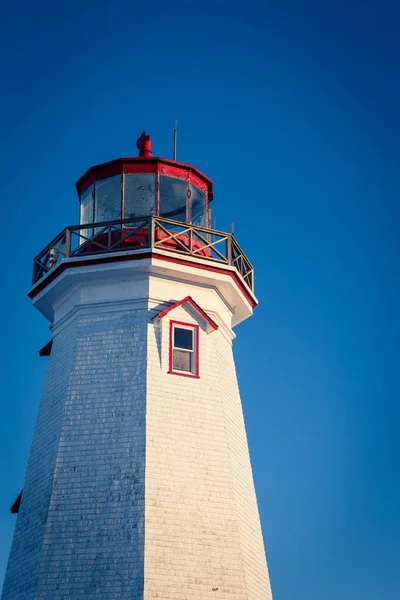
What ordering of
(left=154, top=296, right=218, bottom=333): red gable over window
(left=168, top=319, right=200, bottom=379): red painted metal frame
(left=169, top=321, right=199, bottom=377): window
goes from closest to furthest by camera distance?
1. (left=168, top=319, right=200, bottom=379): red painted metal frame
2. (left=169, top=321, right=199, bottom=377): window
3. (left=154, top=296, right=218, bottom=333): red gable over window

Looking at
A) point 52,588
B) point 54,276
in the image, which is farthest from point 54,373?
point 52,588

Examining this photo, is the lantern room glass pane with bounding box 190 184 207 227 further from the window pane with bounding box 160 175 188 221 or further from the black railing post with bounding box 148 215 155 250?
the black railing post with bounding box 148 215 155 250

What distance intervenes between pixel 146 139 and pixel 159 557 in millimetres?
11324

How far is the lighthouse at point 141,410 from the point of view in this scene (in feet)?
71.4

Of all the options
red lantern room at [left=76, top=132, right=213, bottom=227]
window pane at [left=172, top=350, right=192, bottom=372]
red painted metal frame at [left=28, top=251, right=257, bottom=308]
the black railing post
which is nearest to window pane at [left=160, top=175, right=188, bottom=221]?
red lantern room at [left=76, top=132, right=213, bottom=227]

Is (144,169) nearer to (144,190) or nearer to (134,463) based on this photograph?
(144,190)

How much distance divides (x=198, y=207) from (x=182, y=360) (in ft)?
15.2

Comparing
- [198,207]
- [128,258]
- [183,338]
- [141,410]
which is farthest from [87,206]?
[141,410]

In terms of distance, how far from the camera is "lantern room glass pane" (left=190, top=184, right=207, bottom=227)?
26984mm

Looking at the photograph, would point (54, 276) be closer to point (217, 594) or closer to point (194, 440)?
point (194, 440)

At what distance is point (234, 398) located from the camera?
26000 millimetres

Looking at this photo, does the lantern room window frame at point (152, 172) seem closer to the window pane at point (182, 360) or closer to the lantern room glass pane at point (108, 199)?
the lantern room glass pane at point (108, 199)

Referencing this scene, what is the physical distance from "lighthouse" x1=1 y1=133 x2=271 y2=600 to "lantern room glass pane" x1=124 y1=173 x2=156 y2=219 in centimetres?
3

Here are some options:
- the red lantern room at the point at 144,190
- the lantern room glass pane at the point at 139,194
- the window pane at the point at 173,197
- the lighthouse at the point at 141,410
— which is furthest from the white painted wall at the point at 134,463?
the window pane at the point at 173,197
